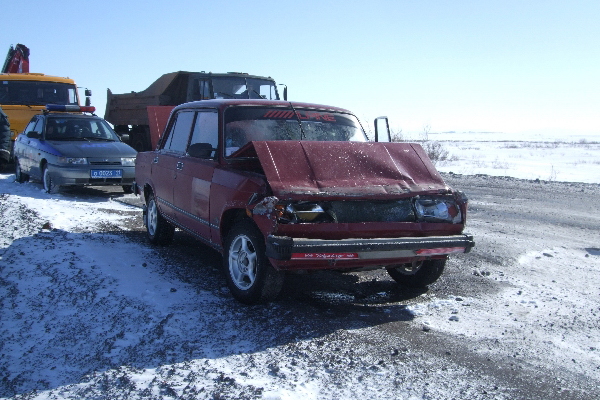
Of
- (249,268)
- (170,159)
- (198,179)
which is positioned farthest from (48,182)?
(249,268)

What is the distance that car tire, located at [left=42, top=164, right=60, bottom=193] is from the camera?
10.6 meters

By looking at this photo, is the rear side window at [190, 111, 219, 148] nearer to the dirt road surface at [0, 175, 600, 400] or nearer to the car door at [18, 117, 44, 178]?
the dirt road surface at [0, 175, 600, 400]

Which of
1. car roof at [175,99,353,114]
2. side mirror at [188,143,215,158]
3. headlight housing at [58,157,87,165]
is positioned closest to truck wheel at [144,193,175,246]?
car roof at [175,99,353,114]

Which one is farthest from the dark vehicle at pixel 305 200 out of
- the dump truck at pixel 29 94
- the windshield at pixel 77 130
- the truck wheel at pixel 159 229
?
the dump truck at pixel 29 94

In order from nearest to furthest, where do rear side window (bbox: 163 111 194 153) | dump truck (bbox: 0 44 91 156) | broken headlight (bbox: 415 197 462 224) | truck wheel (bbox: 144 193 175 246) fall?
broken headlight (bbox: 415 197 462 224) < rear side window (bbox: 163 111 194 153) < truck wheel (bbox: 144 193 175 246) < dump truck (bbox: 0 44 91 156)

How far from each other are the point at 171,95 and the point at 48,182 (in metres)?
5.34

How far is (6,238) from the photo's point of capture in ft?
21.5

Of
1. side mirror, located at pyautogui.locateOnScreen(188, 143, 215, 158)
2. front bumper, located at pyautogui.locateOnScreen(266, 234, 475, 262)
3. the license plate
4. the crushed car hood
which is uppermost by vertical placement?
side mirror, located at pyautogui.locateOnScreen(188, 143, 215, 158)

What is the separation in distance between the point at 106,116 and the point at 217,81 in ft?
23.3

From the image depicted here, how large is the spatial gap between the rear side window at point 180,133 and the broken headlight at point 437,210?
2.70m

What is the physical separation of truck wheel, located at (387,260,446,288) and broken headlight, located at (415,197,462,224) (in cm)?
49

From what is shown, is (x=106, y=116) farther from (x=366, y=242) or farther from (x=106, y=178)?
(x=366, y=242)

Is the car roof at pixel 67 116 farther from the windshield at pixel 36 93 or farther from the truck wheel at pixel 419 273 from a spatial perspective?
the truck wheel at pixel 419 273

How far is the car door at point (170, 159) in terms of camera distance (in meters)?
6.02
